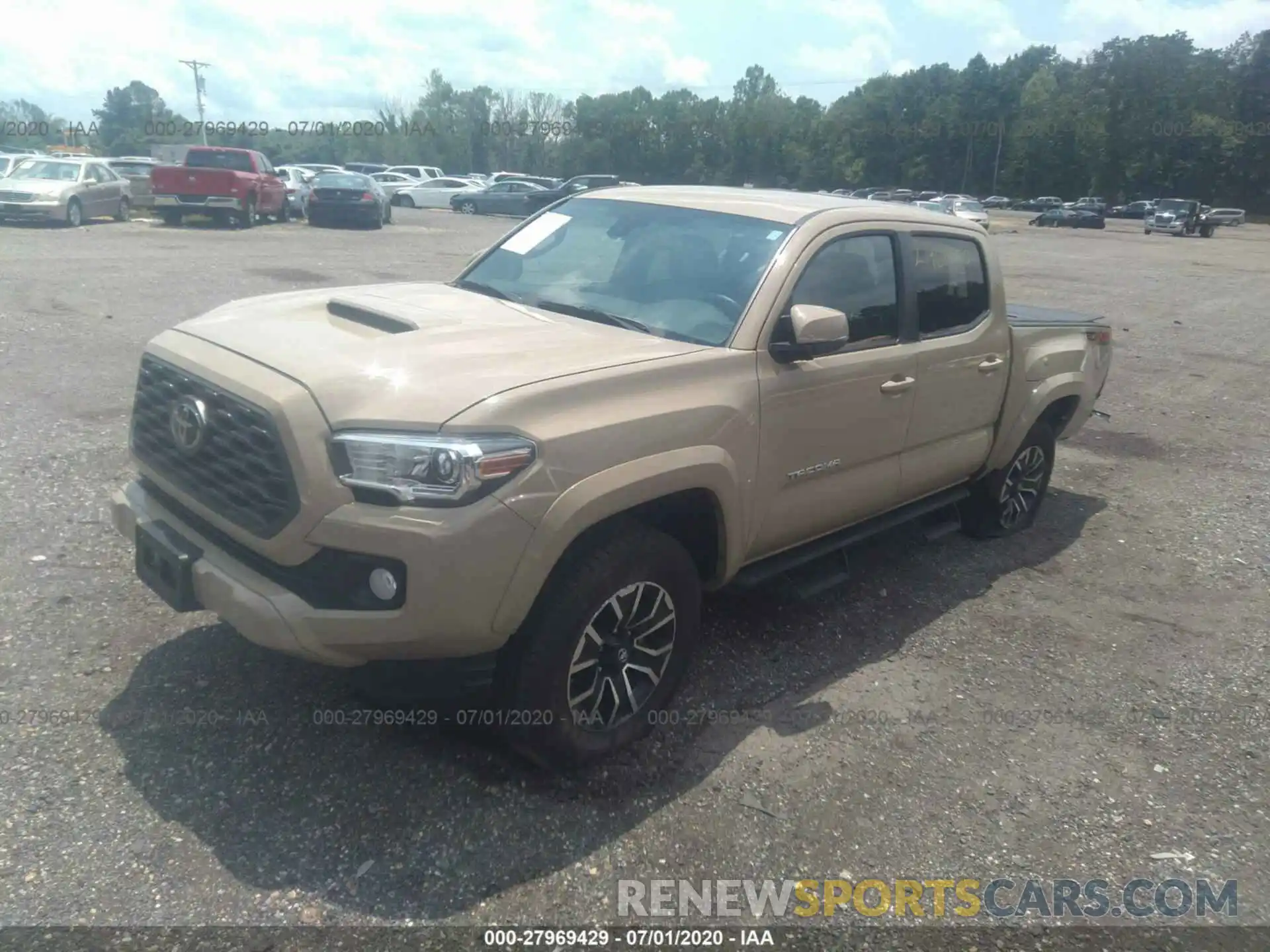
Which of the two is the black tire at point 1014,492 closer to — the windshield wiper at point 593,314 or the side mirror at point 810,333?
the side mirror at point 810,333

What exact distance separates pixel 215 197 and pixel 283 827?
73.4 ft

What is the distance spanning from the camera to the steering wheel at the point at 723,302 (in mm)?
3811

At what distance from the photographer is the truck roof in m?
4.25

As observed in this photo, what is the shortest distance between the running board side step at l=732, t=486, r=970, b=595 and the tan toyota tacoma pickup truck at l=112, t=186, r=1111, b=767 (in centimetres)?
2

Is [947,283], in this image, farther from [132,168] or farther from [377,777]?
[132,168]

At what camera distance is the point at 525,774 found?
3.39 metres

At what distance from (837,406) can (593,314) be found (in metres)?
1.07

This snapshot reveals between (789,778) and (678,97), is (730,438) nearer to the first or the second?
(789,778)

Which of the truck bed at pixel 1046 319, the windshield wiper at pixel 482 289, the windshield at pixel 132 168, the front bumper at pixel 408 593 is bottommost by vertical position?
the front bumper at pixel 408 593

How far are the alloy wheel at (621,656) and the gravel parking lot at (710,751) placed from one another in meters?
0.23

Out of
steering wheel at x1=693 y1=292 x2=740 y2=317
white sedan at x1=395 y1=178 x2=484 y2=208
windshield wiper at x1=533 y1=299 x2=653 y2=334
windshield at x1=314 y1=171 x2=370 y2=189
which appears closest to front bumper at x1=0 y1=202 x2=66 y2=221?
windshield at x1=314 y1=171 x2=370 y2=189

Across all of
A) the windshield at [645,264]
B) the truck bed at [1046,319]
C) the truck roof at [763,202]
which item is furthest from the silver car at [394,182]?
the windshield at [645,264]

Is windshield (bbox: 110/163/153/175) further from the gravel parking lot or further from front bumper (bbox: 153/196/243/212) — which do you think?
the gravel parking lot

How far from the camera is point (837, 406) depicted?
4070 millimetres
